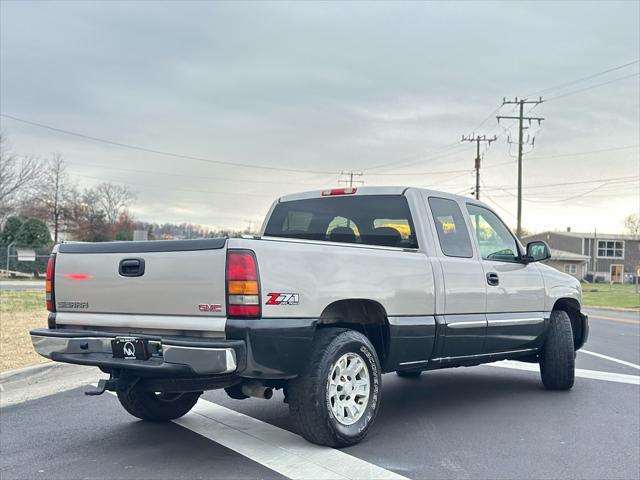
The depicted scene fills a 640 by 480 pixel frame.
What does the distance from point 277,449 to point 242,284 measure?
1.41 meters

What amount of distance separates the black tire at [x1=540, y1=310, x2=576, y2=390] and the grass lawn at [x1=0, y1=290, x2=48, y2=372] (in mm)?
6023

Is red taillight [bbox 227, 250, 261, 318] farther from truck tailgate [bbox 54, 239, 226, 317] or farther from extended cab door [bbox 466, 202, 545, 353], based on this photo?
extended cab door [bbox 466, 202, 545, 353]

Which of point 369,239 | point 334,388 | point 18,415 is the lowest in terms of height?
point 18,415

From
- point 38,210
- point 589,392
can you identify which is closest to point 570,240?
point 38,210

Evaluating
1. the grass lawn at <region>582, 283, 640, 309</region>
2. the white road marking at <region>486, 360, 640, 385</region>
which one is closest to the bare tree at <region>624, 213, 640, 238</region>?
the grass lawn at <region>582, 283, 640, 309</region>

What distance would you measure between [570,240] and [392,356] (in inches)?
3556

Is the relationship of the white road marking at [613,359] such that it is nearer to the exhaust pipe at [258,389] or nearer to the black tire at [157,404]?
the black tire at [157,404]

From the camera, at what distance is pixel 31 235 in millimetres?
39781

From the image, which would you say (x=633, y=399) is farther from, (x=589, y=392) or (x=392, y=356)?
(x=392, y=356)

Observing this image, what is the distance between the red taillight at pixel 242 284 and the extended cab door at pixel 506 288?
9.76 feet

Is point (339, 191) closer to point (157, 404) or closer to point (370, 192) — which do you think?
point (370, 192)

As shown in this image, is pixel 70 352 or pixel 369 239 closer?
pixel 70 352

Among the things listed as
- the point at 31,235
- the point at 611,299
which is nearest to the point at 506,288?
→ the point at 611,299

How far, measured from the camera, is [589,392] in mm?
7609
